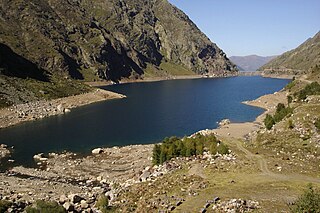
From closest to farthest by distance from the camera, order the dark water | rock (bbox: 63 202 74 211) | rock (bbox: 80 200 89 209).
Answer: rock (bbox: 63 202 74 211) → rock (bbox: 80 200 89 209) → the dark water

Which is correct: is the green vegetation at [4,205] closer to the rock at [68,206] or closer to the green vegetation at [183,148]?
the rock at [68,206]

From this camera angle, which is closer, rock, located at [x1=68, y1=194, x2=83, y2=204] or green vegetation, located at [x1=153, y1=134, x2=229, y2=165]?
rock, located at [x1=68, y1=194, x2=83, y2=204]

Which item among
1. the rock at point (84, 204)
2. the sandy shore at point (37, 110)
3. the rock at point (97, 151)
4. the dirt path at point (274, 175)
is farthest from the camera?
the sandy shore at point (37, 110)

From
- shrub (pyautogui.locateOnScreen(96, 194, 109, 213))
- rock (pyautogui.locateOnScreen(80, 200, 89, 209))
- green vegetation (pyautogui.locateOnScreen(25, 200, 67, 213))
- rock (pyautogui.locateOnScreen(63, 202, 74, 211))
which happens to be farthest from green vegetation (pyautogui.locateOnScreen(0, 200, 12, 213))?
shrub (pyautogui.locateOnScreen(96, 194, 109, 213))

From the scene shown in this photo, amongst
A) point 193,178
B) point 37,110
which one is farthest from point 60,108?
point 193,178

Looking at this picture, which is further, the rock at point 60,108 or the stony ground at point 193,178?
the rock at point 60,108

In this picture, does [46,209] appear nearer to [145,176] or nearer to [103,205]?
[103,205]

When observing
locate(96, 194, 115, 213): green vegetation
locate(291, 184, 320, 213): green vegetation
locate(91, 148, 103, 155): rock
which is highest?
locate(291, 184, 320, 213): green vegetation

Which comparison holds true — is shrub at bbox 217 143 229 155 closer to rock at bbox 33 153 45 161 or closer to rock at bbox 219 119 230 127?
rock at bbox 33 153 45 161

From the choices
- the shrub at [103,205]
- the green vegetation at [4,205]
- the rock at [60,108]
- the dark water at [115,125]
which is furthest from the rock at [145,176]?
the rock at [60,108]

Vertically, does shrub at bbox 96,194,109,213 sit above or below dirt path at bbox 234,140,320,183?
below

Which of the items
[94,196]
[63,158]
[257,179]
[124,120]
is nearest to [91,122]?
[124,120]

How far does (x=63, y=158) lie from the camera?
278 feet

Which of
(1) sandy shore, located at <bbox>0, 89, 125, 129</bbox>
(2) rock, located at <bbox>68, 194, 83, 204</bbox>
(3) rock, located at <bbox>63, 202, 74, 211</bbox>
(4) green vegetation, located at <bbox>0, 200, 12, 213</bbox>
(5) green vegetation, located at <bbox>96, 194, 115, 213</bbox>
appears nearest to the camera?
(5) green vegetation, located at <bbox>96, 194, 115, 213</bbox>
